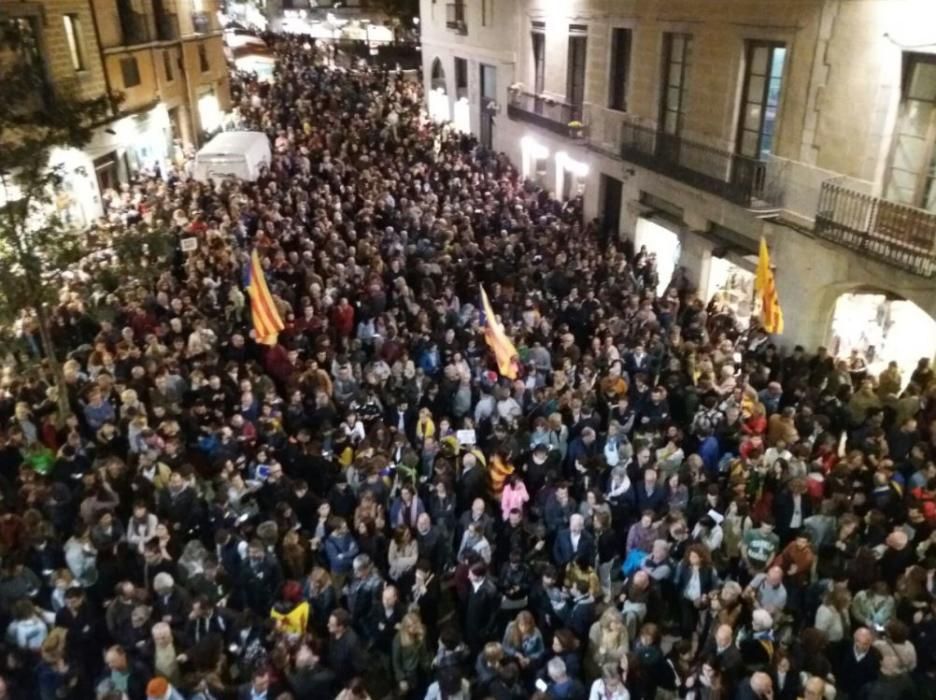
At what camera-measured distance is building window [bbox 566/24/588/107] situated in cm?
2066

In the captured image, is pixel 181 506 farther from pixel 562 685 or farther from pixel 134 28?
pixel 134 28

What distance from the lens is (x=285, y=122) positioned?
3005cm

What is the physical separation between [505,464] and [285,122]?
23.9 m

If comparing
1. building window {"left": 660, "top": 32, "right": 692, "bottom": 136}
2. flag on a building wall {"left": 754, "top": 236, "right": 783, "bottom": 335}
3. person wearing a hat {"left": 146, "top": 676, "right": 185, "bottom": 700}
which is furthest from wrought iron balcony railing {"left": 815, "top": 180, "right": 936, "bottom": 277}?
person wearing a hat {"left": 146, "top": 676, "right": 185, "bottom": 700}

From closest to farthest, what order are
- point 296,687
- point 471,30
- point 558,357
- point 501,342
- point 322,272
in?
1. point 296,687
2. point 501,342
3. point 558,357
4. point 322,272
5. point 471,30

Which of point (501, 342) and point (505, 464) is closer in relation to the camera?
point (505, 464)

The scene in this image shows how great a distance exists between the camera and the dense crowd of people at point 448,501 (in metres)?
6.75

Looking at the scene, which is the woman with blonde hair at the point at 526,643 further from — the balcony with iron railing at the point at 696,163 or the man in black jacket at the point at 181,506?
the balcony with iron railing at the point at 696,163

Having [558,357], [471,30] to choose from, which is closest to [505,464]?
[558,357]

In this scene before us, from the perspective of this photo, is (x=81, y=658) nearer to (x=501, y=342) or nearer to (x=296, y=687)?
(x=296, y=687)

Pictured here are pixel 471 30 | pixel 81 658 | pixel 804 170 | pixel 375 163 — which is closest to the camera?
pixel 81 658

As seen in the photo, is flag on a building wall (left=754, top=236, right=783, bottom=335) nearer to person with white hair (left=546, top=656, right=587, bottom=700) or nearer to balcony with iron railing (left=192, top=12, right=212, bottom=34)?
person with white hair (left=546, top=656, right=587, bottom=700)

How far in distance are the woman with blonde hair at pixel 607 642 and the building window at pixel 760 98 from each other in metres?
10.2

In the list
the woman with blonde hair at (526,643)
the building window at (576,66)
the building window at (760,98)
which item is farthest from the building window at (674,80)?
the woman with blonde hair at (526,643)
